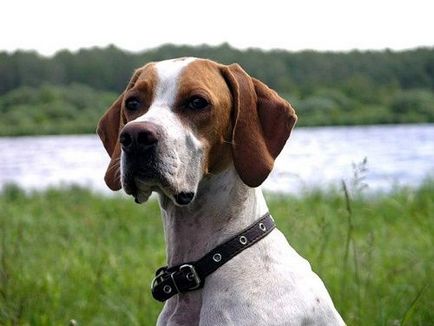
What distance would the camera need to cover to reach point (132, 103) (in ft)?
11.6

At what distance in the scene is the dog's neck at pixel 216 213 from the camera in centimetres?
346

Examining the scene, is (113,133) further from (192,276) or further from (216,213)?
(192,276)

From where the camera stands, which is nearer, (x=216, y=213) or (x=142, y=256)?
(x=216, y=213)

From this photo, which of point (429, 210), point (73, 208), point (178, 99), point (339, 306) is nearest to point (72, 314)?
point (339, 306)

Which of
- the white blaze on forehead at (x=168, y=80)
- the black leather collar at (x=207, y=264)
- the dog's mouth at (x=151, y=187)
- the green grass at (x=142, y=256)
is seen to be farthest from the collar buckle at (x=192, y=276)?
the green grass at (x=142, y=256)

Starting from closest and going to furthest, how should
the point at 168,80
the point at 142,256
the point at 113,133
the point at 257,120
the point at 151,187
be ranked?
the point at 151,187 < the point at 168,80 < the point at 257,120 < the point at 113,133 < the point at 142,256


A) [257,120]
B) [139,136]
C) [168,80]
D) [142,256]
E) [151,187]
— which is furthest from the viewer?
[142,256]

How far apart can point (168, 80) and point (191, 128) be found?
0.86ft

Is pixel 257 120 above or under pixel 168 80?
under

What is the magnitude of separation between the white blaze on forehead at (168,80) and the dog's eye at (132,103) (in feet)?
0.37

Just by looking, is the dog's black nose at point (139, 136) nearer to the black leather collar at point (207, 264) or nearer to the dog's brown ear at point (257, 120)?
the dog's brown ear at point (257, 120)

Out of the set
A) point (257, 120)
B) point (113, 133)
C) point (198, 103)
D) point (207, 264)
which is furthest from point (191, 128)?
point (113, 133)

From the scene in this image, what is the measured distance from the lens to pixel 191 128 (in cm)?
333

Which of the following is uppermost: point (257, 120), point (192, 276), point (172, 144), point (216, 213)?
point (172, 144)
